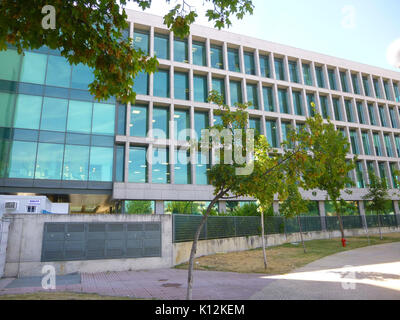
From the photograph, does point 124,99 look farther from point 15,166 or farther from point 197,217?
point 15,166

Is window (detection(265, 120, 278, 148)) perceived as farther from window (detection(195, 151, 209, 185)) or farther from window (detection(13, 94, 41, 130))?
window (detection(13, 94, 41, 130))

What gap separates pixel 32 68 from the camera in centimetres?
2264

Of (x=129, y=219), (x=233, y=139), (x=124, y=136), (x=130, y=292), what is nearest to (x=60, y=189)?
(x=124, y=136)

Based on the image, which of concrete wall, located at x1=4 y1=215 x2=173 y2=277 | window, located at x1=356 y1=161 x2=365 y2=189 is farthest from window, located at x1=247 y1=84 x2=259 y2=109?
concrete wall, located at x1=4 y1=215 x2=173 y2=277

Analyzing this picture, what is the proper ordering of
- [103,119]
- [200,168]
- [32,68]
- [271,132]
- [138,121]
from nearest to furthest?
[32,68] < [103,119] < [138,121] < [200,168] < [271,132]

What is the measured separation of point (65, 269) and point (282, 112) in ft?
93.8

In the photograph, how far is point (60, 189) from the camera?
21.9 meters

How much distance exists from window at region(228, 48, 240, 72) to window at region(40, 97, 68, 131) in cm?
1836

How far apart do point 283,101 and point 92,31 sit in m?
31.4

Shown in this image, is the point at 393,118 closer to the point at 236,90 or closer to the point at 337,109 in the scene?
the point at 337,109

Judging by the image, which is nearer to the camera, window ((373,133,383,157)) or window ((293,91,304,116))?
window ((293,91,304,116))

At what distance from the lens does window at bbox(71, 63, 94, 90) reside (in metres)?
23.5

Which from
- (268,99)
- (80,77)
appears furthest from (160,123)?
(268,99)

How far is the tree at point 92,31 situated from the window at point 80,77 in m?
18.3
